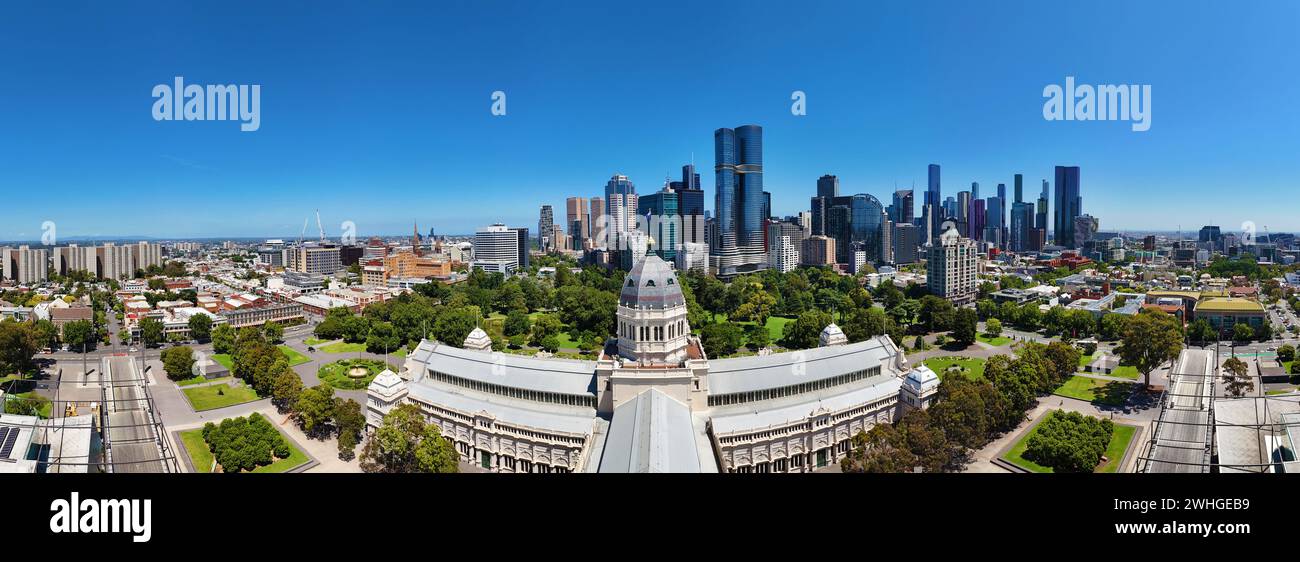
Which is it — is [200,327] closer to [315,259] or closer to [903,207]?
[315,259]

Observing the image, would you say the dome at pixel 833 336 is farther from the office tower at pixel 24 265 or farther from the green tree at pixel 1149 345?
the office tower at pixel 24 265

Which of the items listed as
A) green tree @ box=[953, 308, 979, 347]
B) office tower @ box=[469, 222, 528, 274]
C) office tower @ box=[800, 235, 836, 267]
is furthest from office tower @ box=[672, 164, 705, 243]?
green tree @ box=[953, 308, 979, 347]

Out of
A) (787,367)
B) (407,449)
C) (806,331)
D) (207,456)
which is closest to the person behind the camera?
Answer: (407,449)

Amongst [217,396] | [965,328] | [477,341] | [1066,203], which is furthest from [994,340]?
[217,396]

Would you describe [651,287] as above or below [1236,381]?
above

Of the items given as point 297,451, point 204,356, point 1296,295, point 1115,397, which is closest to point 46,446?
point 297,451

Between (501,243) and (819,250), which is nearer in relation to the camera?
(819,250)
